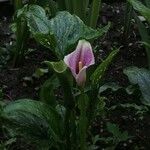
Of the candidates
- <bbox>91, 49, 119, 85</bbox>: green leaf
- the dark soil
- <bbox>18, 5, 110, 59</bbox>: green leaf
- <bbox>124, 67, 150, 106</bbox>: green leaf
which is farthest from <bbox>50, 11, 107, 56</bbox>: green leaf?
the dark soil

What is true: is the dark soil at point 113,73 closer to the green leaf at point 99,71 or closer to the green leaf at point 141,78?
the green leaf at point 141,78

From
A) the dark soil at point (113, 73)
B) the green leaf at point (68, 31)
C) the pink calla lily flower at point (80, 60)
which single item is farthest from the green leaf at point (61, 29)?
the dark soil at point (113, 73)

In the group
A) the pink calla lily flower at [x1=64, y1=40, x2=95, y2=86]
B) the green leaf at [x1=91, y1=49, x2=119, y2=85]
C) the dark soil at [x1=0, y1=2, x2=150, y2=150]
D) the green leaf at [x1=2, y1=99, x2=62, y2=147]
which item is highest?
the pink calla lily flower at [x1=64, y1=40, x2=95, y2=86]

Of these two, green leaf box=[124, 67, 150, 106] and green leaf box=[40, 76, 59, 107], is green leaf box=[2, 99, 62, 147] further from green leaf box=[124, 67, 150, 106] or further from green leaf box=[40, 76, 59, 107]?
green leaf box=[124, 67, 150, 106]

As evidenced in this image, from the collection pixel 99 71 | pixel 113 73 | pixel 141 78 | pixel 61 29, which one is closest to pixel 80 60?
pixel 99 71

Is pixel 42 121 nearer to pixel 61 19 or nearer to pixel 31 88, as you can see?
pixel 61 19

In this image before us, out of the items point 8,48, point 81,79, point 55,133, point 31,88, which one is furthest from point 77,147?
point 8,48
